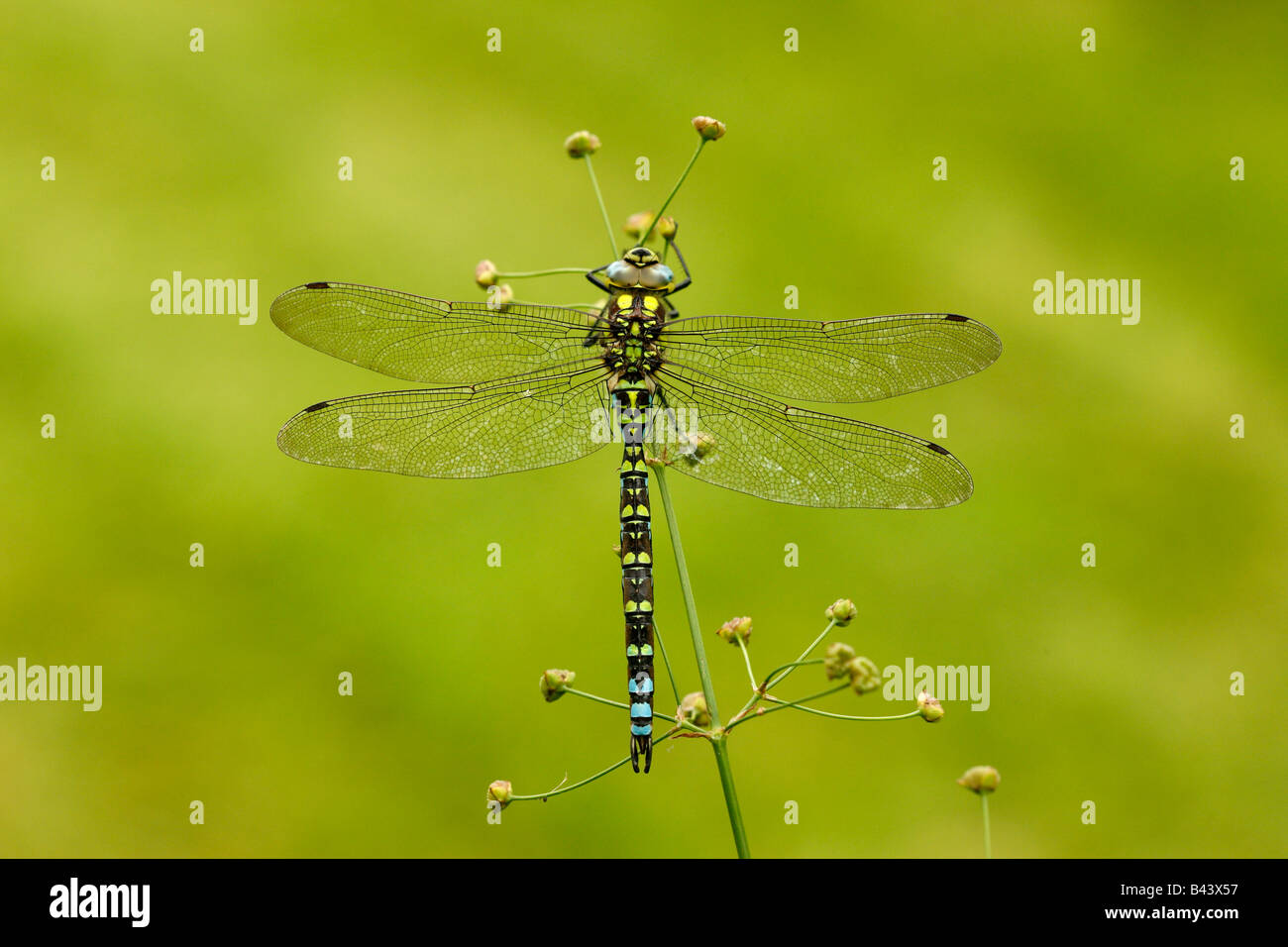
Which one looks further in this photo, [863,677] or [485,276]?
[485,276]

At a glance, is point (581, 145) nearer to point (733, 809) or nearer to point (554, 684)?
point (554, 684)

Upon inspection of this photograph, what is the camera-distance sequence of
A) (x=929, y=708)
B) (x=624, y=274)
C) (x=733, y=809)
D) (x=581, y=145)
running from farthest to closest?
1. (x=624, y=274)
2. (x=581, y=145)
3. (x=929, y=708)
4. (x=733, y=809)

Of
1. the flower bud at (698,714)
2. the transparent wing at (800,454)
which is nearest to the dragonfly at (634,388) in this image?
the transparent wing at (800,454)

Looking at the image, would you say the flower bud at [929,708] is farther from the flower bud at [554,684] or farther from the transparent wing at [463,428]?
the transparent wing at [463,428]

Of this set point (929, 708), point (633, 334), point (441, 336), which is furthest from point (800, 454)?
point (441, 336)

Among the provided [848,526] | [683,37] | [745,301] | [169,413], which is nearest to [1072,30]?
[683,37]
